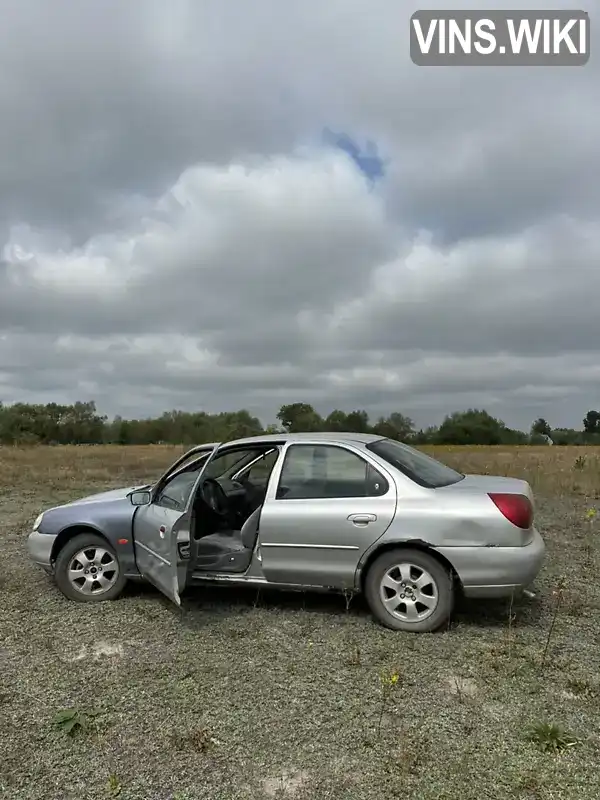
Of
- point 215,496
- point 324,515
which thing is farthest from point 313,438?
point 215,496

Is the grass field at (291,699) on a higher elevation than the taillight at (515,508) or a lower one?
lower

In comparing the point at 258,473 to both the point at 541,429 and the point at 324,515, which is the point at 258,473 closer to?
the point at 324,515

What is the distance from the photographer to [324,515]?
5.12 meters

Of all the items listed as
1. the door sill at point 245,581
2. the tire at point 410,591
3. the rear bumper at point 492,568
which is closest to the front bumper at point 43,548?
the door sill at point 245,581

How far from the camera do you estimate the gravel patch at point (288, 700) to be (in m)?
3.12

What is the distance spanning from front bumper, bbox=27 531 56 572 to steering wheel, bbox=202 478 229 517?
148 cm

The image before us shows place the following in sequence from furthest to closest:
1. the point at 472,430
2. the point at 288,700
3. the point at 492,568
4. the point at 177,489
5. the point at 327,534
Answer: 1. the point at 472,430
2. the point at 177,489
3. the point at 327,534
4. the point at 492,568
5. the point at 288,700

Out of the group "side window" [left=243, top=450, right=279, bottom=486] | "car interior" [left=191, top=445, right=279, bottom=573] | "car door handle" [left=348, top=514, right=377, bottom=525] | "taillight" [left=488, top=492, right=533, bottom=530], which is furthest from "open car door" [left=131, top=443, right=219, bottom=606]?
"taillight" [left=488, top=492, right=533, bottom=530]

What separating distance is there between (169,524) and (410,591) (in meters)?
1.97

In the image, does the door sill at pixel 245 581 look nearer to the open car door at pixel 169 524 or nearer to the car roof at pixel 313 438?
the open car door at pixel 169 524

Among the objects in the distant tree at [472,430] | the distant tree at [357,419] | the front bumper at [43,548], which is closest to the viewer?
the front bumper at [43,548]

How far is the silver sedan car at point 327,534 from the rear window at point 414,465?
0.06ft

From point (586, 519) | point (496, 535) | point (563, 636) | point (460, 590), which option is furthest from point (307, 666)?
point (586, 519)

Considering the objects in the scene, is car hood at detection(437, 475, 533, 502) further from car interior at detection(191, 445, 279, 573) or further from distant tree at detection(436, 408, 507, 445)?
distant tree at detection(436, 408, 507, 445)
